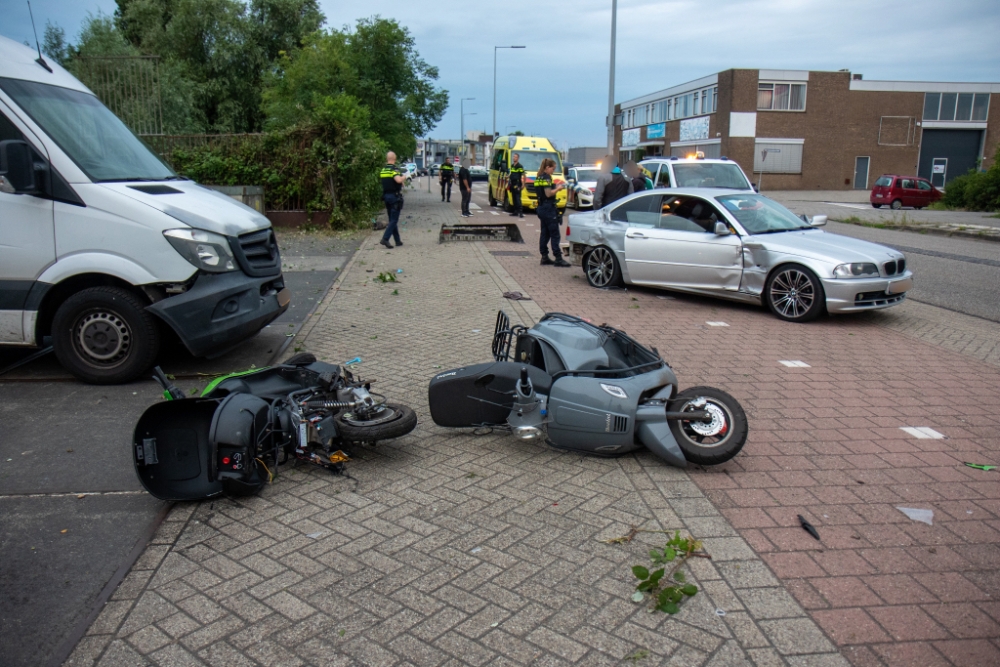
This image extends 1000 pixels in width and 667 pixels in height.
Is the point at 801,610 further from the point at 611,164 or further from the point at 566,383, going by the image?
the point at 611,164

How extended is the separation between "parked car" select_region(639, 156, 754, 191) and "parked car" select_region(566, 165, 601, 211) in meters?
8.48

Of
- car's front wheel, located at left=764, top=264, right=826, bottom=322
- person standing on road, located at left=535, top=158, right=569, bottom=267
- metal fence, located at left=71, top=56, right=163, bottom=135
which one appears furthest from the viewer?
metal fence, located at left=71, top=56, right=163, bottom=135

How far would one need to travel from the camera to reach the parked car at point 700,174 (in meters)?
15.8

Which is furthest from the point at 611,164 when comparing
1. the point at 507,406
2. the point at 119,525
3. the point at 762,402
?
the point at 119,525

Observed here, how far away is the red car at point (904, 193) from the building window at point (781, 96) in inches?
854

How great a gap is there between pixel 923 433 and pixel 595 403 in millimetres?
2606

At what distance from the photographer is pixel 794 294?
9.48 m

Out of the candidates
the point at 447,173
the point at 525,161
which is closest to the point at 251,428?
the point at 525,161

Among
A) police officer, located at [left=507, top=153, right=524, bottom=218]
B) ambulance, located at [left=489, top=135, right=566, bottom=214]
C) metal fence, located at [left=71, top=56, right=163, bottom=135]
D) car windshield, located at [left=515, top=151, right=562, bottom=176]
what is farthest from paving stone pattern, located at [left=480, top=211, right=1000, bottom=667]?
car windshield, located at [left=515, top=151, right=562, bottom=176]

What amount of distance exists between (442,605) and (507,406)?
6.46ft

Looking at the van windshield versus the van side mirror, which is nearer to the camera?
the van side mirror

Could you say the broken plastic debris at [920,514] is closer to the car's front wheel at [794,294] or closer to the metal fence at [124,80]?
the car's front wheel at [794,294]

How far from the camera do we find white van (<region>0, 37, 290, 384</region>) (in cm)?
623

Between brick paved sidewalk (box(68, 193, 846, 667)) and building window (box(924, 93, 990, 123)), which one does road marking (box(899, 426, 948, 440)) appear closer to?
brick paved sidewalk (box(68, 193, 846, 667))
